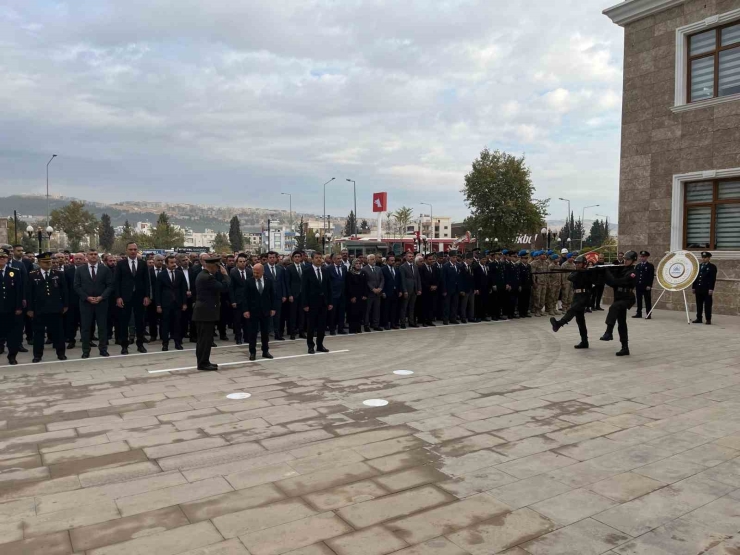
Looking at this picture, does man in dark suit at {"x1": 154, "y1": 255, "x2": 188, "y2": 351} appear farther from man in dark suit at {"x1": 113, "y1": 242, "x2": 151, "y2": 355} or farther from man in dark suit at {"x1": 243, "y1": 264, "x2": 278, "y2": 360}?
man in dark suit at {"x1": 243, "y1": 264, "x2": 278, "y2": 360}

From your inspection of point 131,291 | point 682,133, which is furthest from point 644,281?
point 131,291

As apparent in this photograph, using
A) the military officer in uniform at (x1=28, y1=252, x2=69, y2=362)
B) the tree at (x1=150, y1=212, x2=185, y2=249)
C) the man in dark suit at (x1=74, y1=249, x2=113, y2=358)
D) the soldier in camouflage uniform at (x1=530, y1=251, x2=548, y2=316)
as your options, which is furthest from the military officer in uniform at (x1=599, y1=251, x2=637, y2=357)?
the tree at (x1=150, y1=212, x2=185, y2=249)

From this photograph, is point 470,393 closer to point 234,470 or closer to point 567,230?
point 234,470

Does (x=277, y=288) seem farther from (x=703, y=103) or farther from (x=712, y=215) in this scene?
(x=703, y=103)

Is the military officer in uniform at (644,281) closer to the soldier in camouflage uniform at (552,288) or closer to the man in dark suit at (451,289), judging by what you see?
the soldier in camouflage uniform at (552,288)

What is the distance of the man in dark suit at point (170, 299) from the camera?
34.8 feet

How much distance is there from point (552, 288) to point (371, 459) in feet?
42.4

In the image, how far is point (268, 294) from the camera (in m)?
9.48

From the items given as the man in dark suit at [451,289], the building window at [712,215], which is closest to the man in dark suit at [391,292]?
the man in dark suit at [451,289]

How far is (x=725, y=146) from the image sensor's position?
1545 centimetres

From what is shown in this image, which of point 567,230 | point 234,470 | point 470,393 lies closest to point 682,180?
point 470,393

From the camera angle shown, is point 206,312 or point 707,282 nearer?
point 206,312

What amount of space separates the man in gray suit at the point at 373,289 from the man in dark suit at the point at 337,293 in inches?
22.8

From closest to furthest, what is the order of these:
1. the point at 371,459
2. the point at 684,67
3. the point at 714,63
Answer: the point at 371,459 < the point at 714,63 < the point at 684,67
